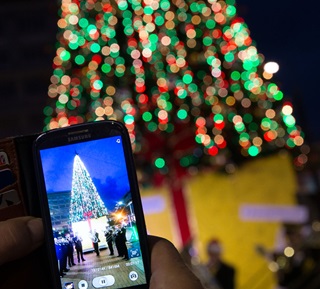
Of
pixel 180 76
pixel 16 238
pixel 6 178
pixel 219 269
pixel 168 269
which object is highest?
pixel 180 76

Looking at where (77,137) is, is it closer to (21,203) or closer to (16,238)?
(21,203)

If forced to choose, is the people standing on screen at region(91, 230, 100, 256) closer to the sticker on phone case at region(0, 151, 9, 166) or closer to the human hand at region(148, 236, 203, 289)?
the human hand at region(148, 236, 203, 289)

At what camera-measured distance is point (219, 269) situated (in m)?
5.85

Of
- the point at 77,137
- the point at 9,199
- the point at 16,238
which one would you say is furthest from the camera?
the point at 77,137

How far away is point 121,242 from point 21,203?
24 cm

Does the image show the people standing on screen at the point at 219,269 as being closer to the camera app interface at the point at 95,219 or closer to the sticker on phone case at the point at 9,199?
the camera app interface at the point at 95,219

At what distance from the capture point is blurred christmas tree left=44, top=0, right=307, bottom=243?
5.82 meters

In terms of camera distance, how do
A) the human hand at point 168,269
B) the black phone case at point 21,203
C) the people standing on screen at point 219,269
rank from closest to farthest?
1. the human hand at point 168,269
2. the black phone case at point 21,203
3. the people standing on screen at point 219,269

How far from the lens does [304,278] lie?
561cm

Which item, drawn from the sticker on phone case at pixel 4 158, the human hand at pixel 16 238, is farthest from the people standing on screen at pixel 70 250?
the sticker on phone case at pixel 4 158

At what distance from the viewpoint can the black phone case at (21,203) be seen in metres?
1.35

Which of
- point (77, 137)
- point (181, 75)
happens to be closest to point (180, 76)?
point (181, 75)

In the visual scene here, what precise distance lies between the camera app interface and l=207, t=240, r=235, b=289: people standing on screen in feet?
14.5

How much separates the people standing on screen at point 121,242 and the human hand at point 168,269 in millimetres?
61
